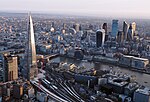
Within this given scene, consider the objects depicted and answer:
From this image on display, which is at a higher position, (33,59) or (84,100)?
(33,59)

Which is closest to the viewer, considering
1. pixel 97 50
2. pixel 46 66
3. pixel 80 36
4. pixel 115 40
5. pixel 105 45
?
pixel 46 66

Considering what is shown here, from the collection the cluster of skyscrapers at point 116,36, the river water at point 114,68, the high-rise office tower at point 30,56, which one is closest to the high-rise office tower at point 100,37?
the cluster of skyscrapers at point 116,36

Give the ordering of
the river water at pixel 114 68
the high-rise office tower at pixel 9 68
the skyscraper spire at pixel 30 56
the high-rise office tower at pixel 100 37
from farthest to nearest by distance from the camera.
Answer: the high-rise office tower at pixel 100 37 → the river water at pixel 114 68 → the skyscraper spire at pixel 30 56 → the high-rise office tower at pixel 9 68

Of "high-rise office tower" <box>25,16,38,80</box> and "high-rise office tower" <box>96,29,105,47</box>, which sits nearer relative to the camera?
"high-rise office tower" <box>25,16,38,80</box>

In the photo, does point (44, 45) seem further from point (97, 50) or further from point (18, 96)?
point (18, 96)

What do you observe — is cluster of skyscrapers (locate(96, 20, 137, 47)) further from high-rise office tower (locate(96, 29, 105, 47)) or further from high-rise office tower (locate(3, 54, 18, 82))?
high-rise office tower (locate(3, 54, 18, 82))

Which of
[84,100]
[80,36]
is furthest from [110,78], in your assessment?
[80,36]

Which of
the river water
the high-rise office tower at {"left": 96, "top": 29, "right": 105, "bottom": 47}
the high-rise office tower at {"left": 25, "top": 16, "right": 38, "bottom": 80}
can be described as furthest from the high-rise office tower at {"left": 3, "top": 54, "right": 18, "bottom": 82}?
the high-rise office tower at {"left": 96, "top": 29, "right": 105, "bottom": 47}

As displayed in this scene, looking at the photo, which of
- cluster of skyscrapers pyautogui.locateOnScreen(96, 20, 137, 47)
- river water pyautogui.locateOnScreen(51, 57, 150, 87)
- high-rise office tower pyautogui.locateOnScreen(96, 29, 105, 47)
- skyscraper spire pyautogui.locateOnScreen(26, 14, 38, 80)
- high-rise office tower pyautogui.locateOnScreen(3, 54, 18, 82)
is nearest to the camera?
high-rise office tower pyautogui.locateOnScreen(3, 54, 18, 82)

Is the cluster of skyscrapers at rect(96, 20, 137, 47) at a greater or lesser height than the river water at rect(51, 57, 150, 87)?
greater

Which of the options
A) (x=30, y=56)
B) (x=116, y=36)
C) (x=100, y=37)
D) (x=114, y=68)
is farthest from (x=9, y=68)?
(x=116, y=36)

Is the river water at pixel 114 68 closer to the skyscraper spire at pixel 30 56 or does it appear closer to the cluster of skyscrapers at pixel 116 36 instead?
the skyscraper spire at pixel 30 56
